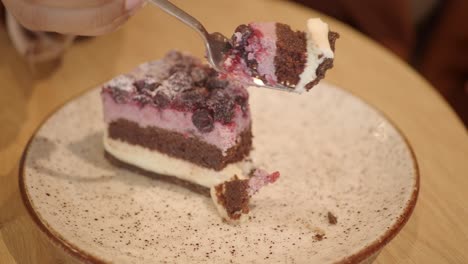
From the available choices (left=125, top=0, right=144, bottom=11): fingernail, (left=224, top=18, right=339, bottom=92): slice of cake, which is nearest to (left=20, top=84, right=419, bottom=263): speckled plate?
(left=224, top=18, right=339, bottom=92): slice of cake

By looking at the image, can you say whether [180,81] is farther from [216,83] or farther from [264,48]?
[264,48]

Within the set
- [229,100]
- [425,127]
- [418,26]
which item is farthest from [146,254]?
[418,26]

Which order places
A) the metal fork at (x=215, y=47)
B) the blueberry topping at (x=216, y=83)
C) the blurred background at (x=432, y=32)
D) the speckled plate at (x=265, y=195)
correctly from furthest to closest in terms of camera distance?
1. the blurred background at (x=432, y=32)
2. the blueberry topping at (x=216, y=83)
3. the metal fork at (x=215, y=47)
4. the speckled plate at (x=265, y=195)

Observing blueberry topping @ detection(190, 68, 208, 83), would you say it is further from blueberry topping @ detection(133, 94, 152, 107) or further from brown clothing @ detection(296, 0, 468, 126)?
brown clothing @ detection(296, 0, 468, 126)

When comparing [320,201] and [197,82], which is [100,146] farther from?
[320,201]

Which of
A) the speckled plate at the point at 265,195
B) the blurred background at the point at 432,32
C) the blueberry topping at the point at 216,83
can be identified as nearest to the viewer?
the speckled plate at the point at 265,195

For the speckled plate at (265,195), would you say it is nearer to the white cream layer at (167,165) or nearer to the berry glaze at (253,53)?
the white cream layer at (167,165)

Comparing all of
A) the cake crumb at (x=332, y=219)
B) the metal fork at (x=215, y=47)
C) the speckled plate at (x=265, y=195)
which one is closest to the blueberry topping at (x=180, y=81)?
the metal fork at (x=215, y=47)

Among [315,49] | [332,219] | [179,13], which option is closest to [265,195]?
[332,219]
